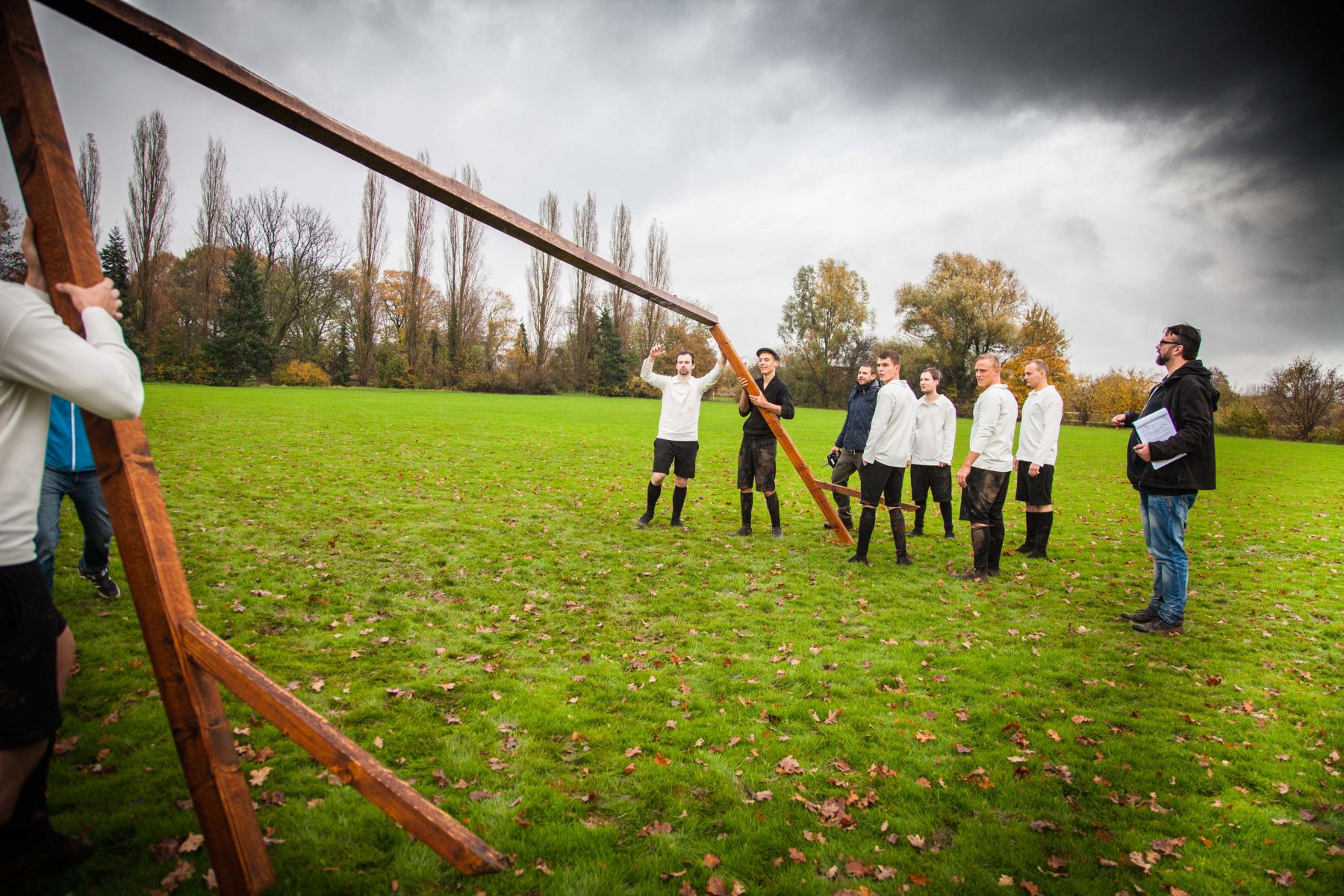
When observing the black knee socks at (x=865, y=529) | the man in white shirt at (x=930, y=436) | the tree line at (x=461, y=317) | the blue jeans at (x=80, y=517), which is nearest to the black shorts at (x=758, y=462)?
the black knee socks at (x=865, y=529)

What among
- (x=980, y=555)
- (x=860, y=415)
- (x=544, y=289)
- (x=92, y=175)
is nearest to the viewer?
(x=980, y=555)

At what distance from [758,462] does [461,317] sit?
46906mm

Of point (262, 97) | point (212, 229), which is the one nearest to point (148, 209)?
point (212, 229)

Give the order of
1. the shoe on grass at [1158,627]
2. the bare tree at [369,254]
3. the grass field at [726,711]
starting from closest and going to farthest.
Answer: the grass field at [726,711]
the shoe on grass at [1158,627]
the bare tree at [369,254]

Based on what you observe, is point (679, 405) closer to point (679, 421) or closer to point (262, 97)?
point (679, 421)

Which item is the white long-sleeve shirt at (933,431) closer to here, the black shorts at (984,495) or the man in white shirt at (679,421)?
the black shorts at (984,495)

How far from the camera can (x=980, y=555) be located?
7.46 meters

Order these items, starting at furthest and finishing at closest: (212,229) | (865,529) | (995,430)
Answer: (212,229) < (865,529) < (995,430)

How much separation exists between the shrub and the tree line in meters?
0.15

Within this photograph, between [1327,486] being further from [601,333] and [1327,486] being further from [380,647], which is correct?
[601,333]

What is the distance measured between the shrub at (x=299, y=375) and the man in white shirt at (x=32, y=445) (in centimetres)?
4841

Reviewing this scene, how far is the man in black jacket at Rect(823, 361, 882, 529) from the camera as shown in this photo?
9305 mm

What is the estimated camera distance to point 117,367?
80.3 inches

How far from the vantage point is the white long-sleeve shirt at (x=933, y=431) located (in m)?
8.58
